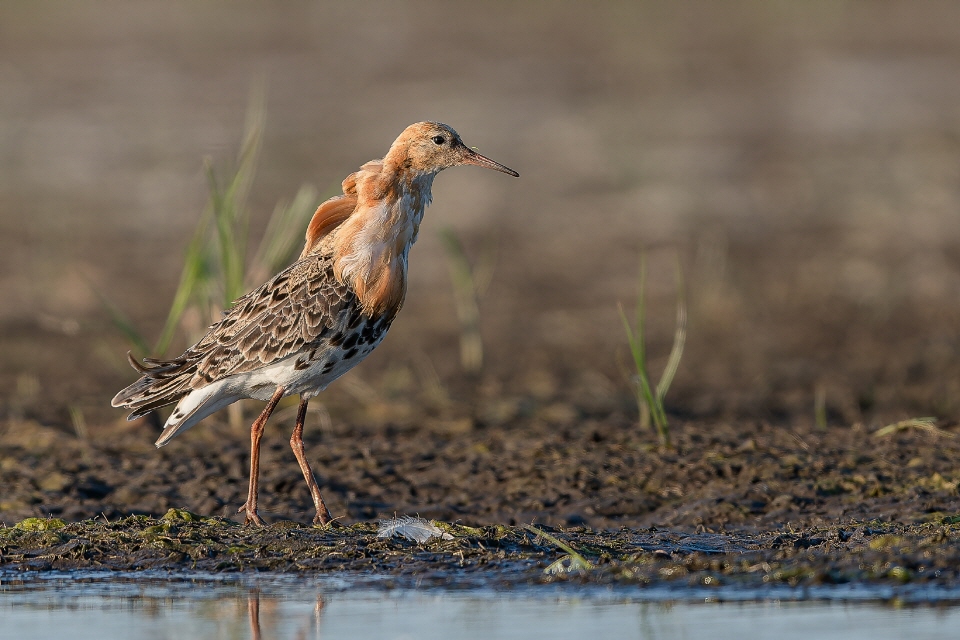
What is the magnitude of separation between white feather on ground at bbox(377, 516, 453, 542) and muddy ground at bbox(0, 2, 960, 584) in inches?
6.3

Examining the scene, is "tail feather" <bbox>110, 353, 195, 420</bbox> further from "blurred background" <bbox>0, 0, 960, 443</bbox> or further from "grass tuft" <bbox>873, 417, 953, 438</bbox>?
"grass tuft" <bbox>873, 417, 953, 438</bbox>

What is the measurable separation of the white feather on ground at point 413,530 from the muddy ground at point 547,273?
0.53ft

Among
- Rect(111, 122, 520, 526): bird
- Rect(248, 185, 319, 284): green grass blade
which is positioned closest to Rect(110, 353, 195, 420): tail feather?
Rect(111, 122, 520, 526): bird

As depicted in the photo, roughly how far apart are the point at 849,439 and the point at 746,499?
144 cm

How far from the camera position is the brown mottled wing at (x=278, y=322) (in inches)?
310

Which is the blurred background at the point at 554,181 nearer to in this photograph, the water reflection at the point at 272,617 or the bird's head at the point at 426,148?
the bird's head at the point at 426,148

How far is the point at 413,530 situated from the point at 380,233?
4.98 feet

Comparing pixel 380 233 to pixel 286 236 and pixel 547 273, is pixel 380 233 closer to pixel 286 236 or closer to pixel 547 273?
pixel 286 236

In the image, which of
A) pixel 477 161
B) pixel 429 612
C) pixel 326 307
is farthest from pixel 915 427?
pixel 429 612

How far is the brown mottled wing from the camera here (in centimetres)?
786

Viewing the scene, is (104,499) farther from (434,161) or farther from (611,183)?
(611,183)

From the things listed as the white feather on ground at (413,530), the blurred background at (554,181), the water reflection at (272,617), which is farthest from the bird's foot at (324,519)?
the blurred background at (554,181)

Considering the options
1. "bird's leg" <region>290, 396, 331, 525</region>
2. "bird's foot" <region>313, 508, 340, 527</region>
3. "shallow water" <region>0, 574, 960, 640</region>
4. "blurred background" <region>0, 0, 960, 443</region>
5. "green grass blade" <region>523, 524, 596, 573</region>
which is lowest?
"shallow water" <region>0, 574, 960, 640</region>

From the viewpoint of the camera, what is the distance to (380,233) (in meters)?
7.95
